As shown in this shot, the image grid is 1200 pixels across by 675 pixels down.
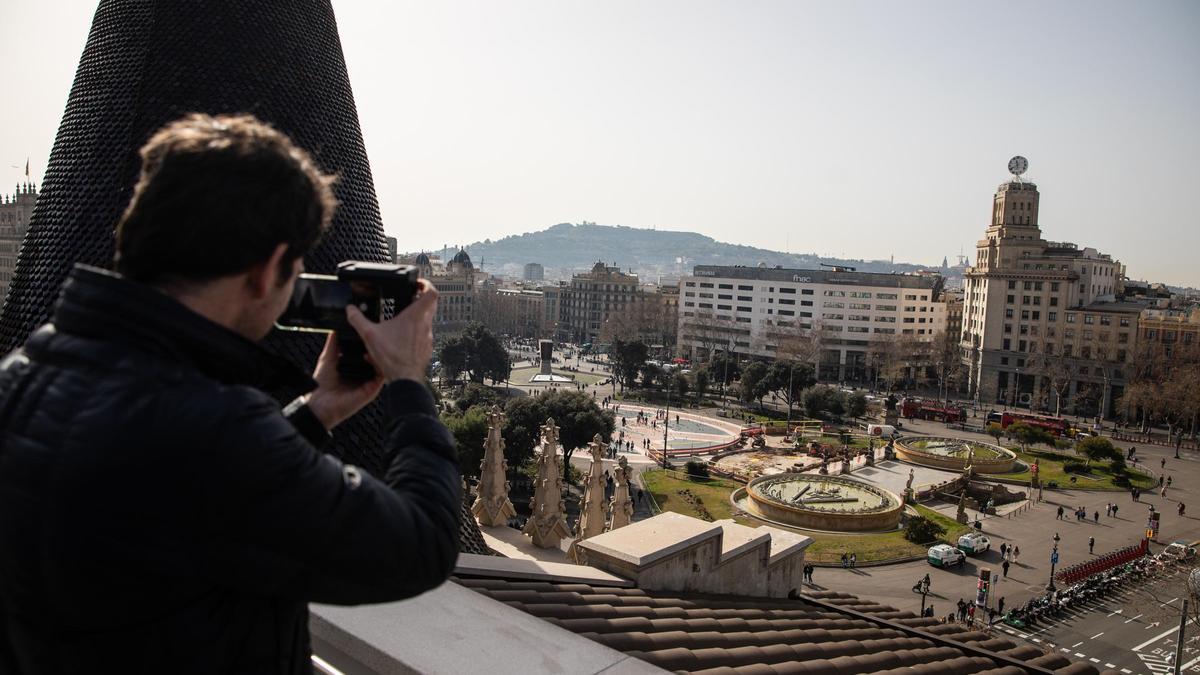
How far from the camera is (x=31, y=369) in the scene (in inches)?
76.8

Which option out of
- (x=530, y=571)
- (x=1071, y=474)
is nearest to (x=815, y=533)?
(x=1071, y=474)

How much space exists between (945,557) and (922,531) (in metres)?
2.56

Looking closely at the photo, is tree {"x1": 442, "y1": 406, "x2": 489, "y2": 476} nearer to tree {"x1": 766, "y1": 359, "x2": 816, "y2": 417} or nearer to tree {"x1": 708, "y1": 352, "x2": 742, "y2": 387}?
tree {"x1": 766, "y1": 359, "x2": 816, "y2": 417}

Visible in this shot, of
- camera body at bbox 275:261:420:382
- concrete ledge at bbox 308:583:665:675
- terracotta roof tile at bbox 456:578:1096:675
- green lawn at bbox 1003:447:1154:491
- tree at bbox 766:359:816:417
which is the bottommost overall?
green lawn at bbox 1003:447:1154:491

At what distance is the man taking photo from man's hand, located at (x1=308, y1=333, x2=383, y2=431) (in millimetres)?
539

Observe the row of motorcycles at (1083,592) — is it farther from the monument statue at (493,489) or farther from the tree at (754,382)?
the tree at (754,382)

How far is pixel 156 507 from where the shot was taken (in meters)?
1.85

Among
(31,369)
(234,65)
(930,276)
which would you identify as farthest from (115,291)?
(930,276)

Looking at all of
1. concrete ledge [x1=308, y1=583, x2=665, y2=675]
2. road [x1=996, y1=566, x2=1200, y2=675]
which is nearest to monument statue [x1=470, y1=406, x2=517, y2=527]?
concrete ledge [x1=308, y1=583, x2=665, y2=675]

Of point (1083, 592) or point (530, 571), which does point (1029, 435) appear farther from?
point (530, 571)

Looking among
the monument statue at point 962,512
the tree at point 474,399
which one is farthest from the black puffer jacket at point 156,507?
the tree at point 474,399

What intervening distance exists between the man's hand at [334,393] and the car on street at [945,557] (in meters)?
30.9

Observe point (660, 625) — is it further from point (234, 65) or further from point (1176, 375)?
point (1176, 375)

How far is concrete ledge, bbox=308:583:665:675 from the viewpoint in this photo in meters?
4.21
